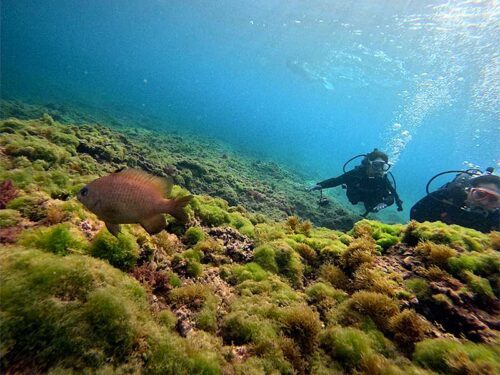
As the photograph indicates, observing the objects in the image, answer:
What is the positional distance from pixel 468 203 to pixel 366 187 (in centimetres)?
442

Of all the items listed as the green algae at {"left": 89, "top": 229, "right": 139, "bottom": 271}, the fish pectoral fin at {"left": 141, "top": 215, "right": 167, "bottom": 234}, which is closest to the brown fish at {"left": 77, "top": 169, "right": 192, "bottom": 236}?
the fish pectoral fin at {"left": 141, "top": 215, "right": 167, "bottom": 234}

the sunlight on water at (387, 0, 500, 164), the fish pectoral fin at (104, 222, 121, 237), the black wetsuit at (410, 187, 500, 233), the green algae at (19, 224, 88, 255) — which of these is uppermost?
the sunlight on water at (387, 0, 500, 164)

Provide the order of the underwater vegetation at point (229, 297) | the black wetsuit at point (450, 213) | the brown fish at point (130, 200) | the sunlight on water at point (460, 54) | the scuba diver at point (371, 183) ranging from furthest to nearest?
the sunlight on water at point (460, 54) < the scuba diver at point (371, 183) < the black wetsuit at point (450, 213) < the brown fish at point (130, 200) < the underwater vegetation at point (229, 297)

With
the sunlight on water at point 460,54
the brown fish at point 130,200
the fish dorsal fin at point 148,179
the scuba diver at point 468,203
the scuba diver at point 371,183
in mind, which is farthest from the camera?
the sunlight on water at point 460,54

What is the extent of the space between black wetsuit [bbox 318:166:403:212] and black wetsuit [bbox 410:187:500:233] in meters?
2.33

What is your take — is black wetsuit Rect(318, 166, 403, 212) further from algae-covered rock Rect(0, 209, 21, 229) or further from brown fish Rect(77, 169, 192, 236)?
algae-covered rock Rect(0, 209, 21, 229)

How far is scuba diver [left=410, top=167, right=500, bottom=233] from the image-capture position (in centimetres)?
693

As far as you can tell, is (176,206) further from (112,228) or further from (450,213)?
(450,213)

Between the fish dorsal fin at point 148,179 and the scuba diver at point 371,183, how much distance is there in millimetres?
9180

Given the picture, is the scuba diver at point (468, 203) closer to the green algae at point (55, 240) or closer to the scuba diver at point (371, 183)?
the scuba diver at point (371, 183)

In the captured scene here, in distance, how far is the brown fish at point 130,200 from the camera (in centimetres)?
255

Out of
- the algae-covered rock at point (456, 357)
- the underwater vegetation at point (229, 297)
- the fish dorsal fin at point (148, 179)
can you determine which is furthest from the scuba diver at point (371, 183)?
the fish dorsal fin at point (148, 179)

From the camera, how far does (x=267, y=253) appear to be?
4094 mm

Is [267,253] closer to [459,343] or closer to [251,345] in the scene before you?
[251,345]
